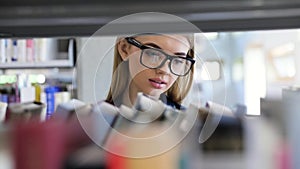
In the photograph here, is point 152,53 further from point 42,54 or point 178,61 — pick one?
point 42,54

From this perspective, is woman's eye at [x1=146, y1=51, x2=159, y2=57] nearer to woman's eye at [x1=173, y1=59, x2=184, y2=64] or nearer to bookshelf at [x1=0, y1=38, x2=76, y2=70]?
woman's eye at [x1=173, y1=59, x2=184, y2=64]

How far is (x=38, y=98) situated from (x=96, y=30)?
169 mm

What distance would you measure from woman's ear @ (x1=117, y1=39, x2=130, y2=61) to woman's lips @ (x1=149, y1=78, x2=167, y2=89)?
0.06 meters

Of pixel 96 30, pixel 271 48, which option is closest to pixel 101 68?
pixel 96 30

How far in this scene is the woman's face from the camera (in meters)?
0.54

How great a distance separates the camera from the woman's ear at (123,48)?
21.6 inches

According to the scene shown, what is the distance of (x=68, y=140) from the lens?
1.68 feet

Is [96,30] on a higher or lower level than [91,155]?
higher

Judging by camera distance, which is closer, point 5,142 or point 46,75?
point 5,142

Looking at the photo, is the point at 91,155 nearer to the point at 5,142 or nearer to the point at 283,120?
the point at 5,142

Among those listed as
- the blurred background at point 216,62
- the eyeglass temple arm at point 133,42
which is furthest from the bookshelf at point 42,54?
the eyeglass temple arm at point 133,42

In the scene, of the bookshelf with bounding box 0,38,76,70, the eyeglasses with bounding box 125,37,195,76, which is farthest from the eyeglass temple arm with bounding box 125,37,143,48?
the bookshelf with bounding box 0,38,76,70

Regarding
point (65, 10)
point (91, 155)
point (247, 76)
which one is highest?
point (65, 10)

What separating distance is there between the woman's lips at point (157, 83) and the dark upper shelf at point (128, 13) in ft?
0.37
